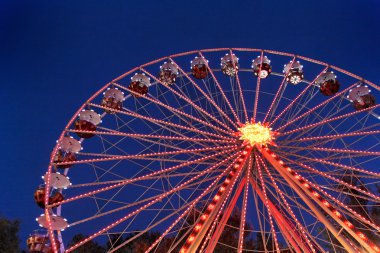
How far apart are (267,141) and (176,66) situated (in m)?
4.38

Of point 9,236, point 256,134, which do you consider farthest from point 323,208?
point 9,236

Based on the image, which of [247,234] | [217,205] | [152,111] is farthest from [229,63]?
[152,111]

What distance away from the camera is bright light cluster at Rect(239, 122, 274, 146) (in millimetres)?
11094

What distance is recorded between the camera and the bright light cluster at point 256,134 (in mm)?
11094

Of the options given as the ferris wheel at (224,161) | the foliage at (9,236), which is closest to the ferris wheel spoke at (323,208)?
the ferris wheel at (224,161)

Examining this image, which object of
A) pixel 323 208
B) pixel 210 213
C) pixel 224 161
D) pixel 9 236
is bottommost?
pixel 323 208

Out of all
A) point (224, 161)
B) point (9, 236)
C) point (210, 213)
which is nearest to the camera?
point (210, 213)

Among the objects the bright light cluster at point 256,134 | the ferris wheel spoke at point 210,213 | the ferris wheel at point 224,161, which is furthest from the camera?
the bright light cluster at point 256,134

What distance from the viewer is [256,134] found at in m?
11.2

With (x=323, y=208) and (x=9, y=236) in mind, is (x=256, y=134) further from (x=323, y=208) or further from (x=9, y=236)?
(x=9, y=236)

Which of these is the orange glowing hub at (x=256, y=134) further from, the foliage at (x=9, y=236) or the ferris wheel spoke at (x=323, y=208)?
the foliage at (x=9, y=236)

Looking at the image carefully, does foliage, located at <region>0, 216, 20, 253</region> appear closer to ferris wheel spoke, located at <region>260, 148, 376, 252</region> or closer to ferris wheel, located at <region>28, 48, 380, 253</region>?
ferris wheel, located at <region>28, 48, 380, 253</region>

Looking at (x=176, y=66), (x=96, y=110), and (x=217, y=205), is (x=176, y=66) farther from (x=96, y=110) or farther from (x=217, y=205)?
(x=217, y=205)

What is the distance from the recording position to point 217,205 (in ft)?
29.3
